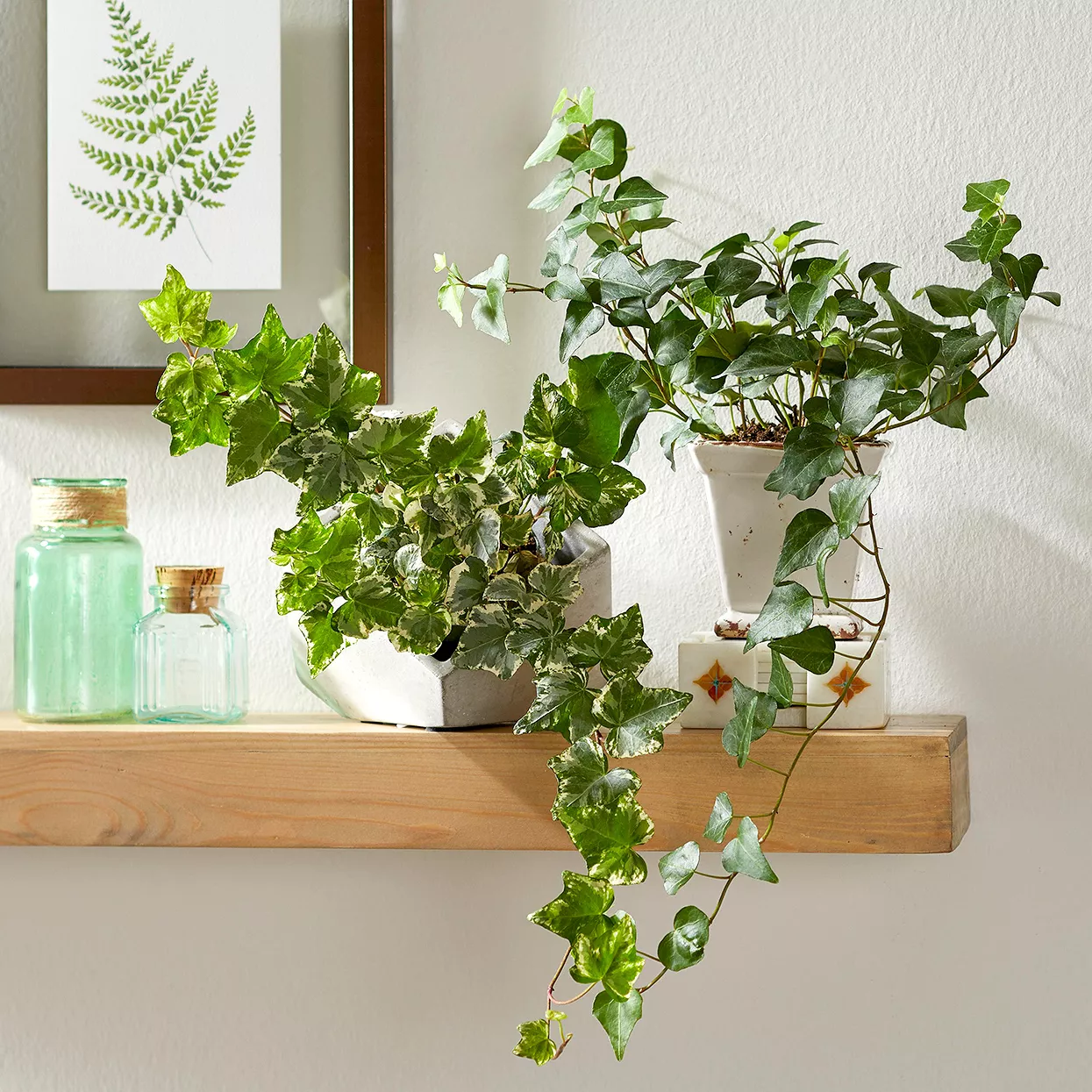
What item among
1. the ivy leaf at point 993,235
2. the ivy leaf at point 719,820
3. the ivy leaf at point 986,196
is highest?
the ivy leaf at point 986,196

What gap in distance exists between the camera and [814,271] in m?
0.72

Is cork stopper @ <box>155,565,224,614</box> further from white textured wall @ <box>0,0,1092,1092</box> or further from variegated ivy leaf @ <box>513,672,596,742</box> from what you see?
variegated ivy leaf @ <box>513,672,596,742</box>

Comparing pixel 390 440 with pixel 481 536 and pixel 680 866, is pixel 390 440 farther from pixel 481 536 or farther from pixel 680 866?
pixel 680 866

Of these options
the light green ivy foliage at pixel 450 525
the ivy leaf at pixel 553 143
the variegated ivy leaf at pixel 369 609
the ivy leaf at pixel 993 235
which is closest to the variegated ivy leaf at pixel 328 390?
the light green ivy foliage at pixel 450 525

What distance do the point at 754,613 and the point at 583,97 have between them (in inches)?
15.0

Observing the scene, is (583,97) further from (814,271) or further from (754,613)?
(754,613)

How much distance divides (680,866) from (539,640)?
163 millimetres

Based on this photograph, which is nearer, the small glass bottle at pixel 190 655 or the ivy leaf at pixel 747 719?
the ivy leaf at pixel 747 719

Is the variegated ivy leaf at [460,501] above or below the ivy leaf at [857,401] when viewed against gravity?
below

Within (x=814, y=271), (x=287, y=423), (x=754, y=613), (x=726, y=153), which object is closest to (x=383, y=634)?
(x=287, y=423)

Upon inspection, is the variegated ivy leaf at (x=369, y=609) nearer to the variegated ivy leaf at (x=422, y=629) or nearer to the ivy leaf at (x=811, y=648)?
the variegated ivy leaf at (x=422, y=629)

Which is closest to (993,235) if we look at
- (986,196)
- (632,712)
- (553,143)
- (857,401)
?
(986,196)

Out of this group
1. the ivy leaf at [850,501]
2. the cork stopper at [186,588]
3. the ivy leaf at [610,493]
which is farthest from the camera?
the cork stopper at [186,588]

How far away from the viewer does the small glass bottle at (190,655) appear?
84cm
